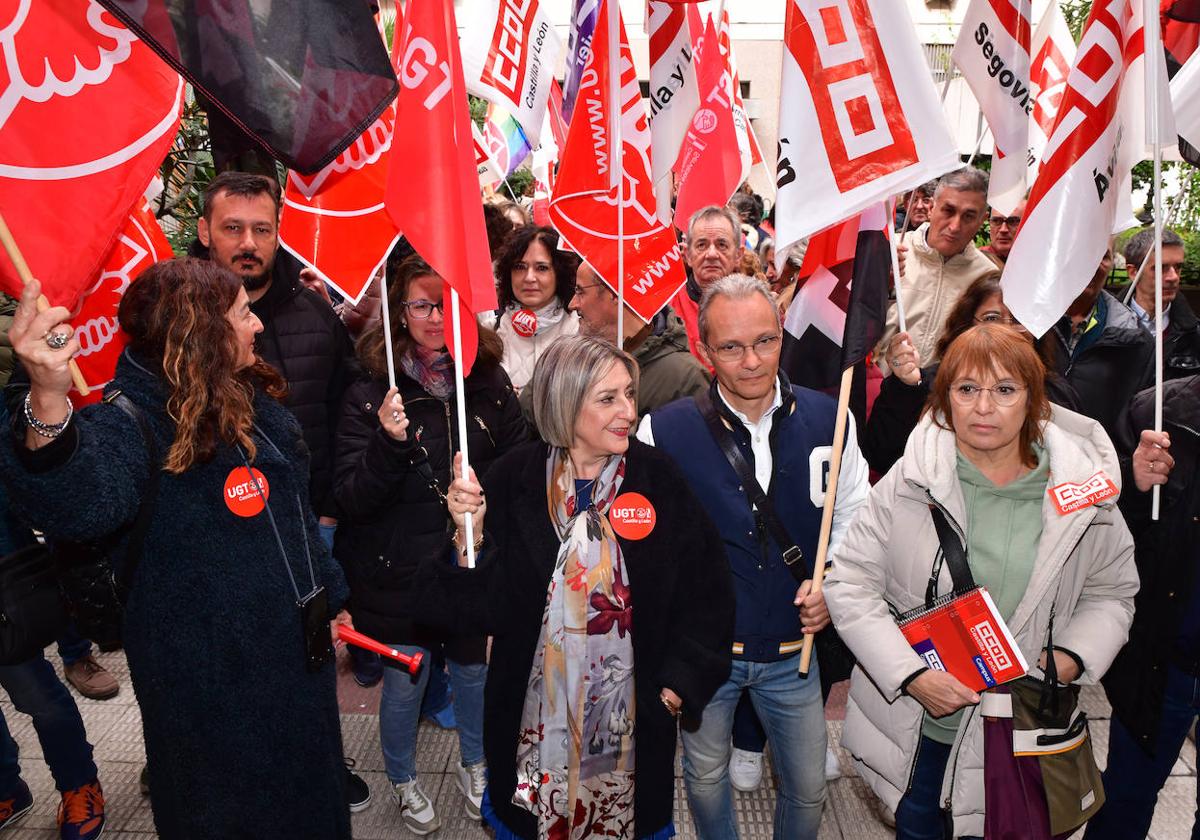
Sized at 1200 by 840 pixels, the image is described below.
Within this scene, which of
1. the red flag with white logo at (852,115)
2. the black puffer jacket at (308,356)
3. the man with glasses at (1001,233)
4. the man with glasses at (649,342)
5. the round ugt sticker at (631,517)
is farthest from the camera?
the man with glasses at (1001,233)

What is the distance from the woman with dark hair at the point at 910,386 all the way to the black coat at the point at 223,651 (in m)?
2.12

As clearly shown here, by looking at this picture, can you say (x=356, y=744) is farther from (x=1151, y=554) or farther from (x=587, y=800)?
(x=1151, y=554)

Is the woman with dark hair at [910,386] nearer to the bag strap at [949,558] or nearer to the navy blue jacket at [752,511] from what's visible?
the navy blue jacket at [752,511]

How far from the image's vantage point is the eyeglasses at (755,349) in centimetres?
274

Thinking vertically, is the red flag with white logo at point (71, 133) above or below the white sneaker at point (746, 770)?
above

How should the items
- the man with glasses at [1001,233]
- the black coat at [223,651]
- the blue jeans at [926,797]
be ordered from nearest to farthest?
the black coat at [223,651]
the blue jeans at [926,797]
the man with glasses at [1001,233]

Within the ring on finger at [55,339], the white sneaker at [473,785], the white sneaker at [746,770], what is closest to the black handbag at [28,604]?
the ring on finger at [55,339]

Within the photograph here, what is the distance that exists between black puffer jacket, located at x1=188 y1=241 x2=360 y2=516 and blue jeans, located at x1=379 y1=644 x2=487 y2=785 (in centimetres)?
74

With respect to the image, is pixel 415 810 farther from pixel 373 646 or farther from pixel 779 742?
pixel 779 742

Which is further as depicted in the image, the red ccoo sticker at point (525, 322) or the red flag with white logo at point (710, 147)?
the red flag with white logo at point (710, 147)

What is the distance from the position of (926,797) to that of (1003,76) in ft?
10.6

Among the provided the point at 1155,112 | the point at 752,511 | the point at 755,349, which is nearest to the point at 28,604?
the point at 752,511

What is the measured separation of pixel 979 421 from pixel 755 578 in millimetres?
852

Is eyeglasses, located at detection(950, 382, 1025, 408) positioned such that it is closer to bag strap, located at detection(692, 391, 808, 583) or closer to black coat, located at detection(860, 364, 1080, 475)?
black coat, located at detection(860, 364, 1080, 475)
